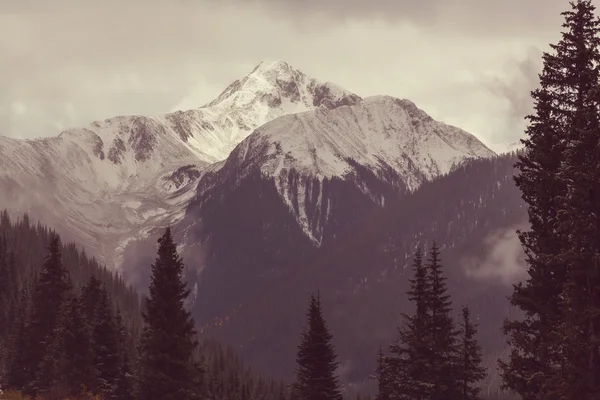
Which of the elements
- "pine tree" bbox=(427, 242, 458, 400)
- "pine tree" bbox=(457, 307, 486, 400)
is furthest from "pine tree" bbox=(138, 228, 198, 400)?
"pine tree" bbox=(457, 307, 486, 400)

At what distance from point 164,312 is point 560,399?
24385mm

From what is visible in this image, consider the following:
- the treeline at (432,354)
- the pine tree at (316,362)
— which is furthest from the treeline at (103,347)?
the treeline at (432,354)

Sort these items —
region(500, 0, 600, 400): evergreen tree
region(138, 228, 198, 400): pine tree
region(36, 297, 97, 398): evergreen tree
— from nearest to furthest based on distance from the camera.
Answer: region(500, 0, 600, 400): evergreen tree
region(138, 228, 198, 400): pine tree
region(36, 297, 97, 398): evergreen tree

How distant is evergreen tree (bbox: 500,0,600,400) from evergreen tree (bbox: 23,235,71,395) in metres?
37.7

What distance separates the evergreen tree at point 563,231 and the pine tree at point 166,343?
665 inches

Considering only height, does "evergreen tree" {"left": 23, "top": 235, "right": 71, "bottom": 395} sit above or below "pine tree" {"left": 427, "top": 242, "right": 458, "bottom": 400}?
above

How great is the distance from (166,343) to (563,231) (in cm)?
2401

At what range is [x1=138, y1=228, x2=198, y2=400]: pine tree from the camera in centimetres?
5009

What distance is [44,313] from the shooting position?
71.2 metres

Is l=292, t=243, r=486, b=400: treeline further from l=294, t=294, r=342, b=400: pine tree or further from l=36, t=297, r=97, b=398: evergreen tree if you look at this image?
l=36, t=297, r=97, b=398: evergreen tree

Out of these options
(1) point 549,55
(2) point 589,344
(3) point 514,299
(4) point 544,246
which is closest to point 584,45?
(1) point 549,55

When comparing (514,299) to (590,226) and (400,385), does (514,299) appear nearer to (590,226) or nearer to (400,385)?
(590,226)

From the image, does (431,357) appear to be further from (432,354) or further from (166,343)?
(166,343)

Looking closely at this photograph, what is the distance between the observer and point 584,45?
40.0m
